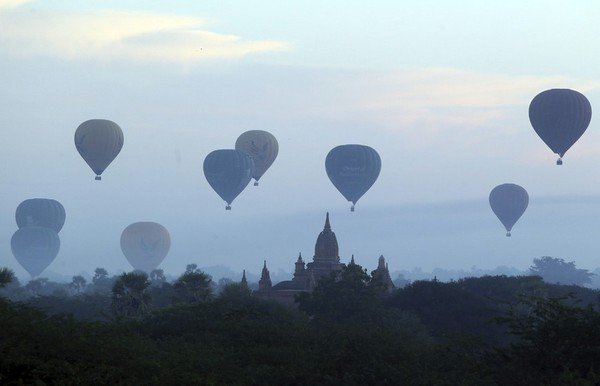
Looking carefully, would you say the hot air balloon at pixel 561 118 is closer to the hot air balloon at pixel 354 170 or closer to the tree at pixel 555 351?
the hot air balloon at pixel 354 170

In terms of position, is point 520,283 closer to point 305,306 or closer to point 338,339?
point 305,306

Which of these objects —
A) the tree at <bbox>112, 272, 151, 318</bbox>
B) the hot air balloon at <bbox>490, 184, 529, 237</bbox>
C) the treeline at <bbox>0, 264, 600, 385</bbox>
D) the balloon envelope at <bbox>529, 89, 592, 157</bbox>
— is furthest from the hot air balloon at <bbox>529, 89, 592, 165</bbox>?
the treeline at <bbox>0, 264, 600, 385</bbox>

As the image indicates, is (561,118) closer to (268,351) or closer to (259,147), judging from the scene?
(259,147)

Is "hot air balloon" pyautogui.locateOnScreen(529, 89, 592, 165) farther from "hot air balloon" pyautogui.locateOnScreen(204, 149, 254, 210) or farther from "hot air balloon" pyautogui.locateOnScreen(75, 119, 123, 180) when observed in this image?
"hot air balloon" pyautogui.locateOnScreen(75, 119, 123, 180)

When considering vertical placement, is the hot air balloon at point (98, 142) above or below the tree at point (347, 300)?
above

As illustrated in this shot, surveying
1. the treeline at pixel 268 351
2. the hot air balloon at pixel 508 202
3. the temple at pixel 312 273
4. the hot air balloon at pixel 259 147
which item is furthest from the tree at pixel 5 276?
the hot air balloon at pixel 508 202

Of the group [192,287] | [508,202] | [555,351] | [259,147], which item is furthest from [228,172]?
[555,351]
